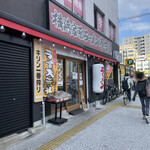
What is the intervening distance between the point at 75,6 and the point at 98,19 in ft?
10.3

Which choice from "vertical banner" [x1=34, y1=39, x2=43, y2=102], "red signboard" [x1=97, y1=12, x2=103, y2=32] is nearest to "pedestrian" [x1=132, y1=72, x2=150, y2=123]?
"vertical banner" [x1=34, y1=39, x2=43, y2=102]

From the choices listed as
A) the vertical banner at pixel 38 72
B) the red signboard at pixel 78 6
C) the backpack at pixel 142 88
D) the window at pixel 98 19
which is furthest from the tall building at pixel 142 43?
the vertical banner at pixel 38 72

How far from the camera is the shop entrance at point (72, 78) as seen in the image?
6.02 m

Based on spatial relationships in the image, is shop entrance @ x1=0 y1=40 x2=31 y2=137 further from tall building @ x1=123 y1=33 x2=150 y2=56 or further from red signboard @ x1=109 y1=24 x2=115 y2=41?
tall building @ x1=123 y1=33 x2=150 y2=56

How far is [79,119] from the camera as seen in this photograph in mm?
5504

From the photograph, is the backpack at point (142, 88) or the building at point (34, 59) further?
the backpack at point (142, 88)

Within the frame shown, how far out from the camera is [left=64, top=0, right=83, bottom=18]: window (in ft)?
22.4

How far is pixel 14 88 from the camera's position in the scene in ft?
12.8

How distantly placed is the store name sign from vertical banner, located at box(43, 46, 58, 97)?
0.95 meters

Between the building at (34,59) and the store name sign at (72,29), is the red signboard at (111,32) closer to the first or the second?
the store name sign at (72,29)

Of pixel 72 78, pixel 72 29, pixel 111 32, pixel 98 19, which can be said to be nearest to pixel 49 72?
pixel 72 78

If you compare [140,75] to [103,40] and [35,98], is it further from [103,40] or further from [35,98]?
[103,40]

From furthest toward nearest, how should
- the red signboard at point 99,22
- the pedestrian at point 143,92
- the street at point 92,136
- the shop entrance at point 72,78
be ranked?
1. the red signboard at point 99,22
2. the shop entrance at point 72,78
3. the pedestrian at point 143,92
4. the street at point 92,136

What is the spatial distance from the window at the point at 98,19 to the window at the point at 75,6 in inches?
79.8
